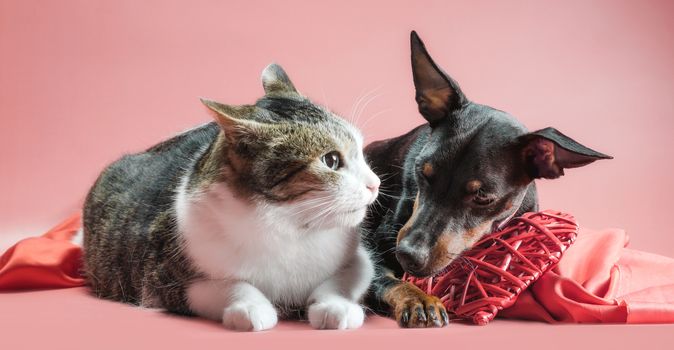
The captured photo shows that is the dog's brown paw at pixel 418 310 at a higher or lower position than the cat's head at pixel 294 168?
lower

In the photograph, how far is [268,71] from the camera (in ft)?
6.63

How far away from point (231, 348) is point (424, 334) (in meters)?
0.43

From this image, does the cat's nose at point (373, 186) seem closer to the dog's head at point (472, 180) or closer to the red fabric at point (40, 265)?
the dog's head at point (472, 180)

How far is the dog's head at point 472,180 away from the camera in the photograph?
1.80 metres

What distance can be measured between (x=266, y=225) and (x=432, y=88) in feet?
2.31

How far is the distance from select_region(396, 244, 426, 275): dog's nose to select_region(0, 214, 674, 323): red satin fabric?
282mm

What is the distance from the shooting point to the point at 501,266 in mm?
1816

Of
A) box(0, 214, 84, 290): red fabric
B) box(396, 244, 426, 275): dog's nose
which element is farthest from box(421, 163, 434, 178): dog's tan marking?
box(0, 214, 84, 290): red fabric

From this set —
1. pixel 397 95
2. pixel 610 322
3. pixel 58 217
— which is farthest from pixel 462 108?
pixel 58 217

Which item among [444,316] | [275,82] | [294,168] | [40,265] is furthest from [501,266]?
[40,265]

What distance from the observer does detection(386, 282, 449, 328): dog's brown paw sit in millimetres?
1695

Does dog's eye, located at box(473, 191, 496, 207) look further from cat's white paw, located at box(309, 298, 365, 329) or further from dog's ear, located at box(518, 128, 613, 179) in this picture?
cat's white paw, located at box(309, 298, 365, 329)

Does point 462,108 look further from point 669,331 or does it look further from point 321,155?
point 669,331

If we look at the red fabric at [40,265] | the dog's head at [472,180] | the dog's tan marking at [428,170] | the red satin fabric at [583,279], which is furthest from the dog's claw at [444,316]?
the red fabric at [40,265]
